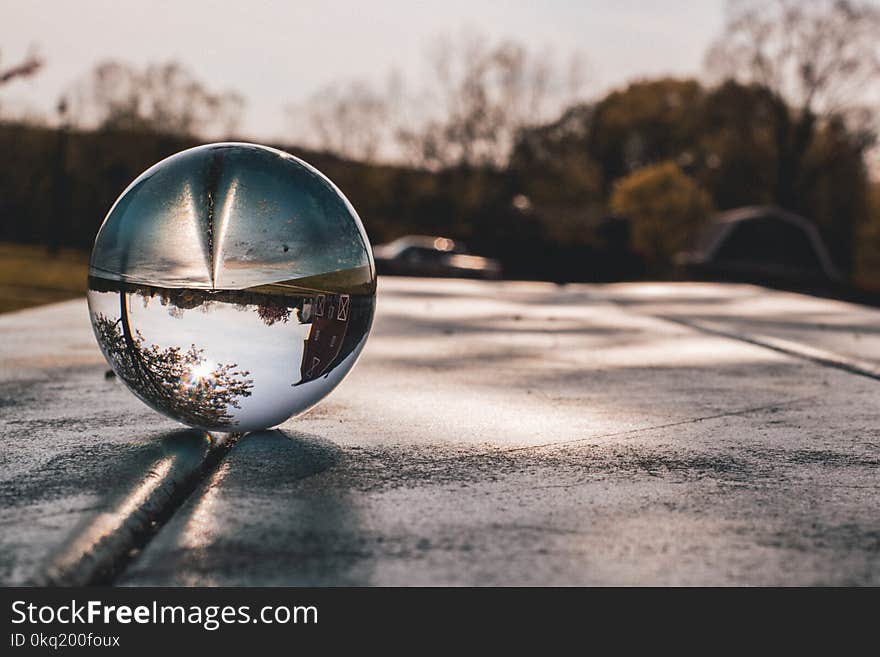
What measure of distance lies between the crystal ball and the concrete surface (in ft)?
0.96

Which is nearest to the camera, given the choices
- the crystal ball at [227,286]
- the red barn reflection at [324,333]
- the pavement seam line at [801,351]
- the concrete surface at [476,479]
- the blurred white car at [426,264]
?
the concrete surface at [476,479]

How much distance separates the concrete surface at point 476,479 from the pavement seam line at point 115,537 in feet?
0.04

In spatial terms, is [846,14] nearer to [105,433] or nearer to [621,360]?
[621,360]

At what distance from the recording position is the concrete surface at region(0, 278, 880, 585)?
2.88 metres

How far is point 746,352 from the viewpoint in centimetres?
915

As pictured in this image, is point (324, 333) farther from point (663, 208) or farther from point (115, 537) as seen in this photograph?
point (663, 208)

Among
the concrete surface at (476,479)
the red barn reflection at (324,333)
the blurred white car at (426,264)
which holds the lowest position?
the blurred white car at (426,264)

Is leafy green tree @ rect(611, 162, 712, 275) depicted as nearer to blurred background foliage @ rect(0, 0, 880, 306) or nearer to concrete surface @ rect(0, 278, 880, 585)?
blurred background foliage @ rect(0, 0, 880, 306)

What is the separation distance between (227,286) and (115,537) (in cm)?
129

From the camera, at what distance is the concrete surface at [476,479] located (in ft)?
9.46

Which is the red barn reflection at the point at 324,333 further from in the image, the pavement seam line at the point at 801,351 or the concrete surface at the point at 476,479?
the pavement seam line at the point at 801,351

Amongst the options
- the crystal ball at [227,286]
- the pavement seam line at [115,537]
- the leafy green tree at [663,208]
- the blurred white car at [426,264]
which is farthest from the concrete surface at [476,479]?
the leafy green tree at [663,208]

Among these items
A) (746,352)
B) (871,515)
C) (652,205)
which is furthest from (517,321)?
(652,205)

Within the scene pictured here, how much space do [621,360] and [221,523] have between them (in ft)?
18.3
